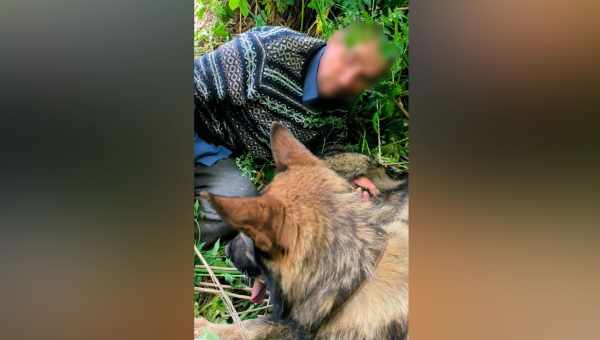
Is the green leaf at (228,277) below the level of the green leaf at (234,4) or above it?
below

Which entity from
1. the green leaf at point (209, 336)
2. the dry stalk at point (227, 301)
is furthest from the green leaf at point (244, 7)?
the green leaf at point (209, 336)

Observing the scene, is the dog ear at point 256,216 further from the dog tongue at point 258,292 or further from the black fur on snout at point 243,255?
the dog tongue at point 258,292

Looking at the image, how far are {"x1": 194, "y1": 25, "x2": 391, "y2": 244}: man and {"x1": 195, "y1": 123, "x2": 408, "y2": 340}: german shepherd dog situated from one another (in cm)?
7

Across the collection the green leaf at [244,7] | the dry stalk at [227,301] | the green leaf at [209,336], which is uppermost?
the green leaf at [244,7]

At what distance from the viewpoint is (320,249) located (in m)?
1.87

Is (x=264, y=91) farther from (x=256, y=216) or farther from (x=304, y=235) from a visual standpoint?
(x=304, y=235)

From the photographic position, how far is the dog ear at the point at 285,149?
186 centimetres

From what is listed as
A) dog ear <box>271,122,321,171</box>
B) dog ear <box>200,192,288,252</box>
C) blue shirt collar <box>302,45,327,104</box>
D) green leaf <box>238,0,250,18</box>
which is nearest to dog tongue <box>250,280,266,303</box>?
dog ear <box>200,192,288,252</box>

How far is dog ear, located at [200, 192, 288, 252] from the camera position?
71.6 inches

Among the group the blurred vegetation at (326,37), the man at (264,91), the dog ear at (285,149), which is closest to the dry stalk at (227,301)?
the blurred vegetation at (326,37)

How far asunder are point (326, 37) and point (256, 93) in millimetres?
378
